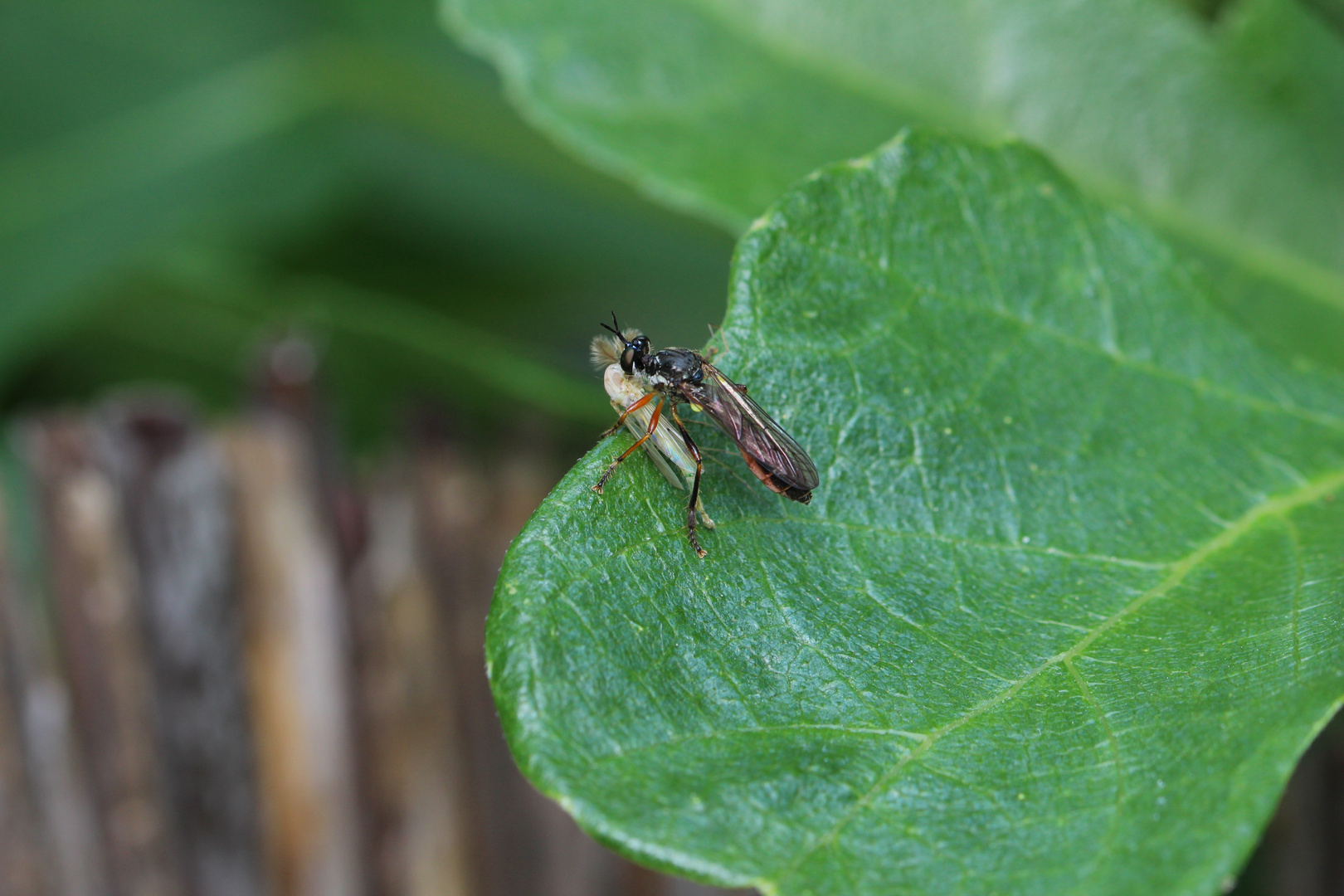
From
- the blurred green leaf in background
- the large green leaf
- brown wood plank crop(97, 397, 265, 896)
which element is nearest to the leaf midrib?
the blurred green leaf in background

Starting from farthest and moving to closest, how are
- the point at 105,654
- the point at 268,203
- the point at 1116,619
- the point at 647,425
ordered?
the point at 268,203 → the point at 105,654 → the point at 647,425 → the point at 1116,619

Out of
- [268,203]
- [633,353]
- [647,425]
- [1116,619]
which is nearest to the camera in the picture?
[1116,619]

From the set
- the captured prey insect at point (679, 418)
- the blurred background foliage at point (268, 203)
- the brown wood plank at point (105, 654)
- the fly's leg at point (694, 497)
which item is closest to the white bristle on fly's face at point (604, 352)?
the captured prey insect at point (679, 418)

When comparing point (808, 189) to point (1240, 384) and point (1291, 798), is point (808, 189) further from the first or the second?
point (1291, 798)

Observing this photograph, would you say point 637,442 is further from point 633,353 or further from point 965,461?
point 633,353

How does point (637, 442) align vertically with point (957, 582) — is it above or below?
above

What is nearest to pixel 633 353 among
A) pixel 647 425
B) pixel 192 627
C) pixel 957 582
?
pixel 647 425

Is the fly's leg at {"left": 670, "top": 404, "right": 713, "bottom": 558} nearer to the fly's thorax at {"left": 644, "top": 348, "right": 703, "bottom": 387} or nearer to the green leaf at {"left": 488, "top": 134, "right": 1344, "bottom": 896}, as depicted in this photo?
the green leaf at {"left": 488, "top": 134, "right": 1344, "bottom": 896}
